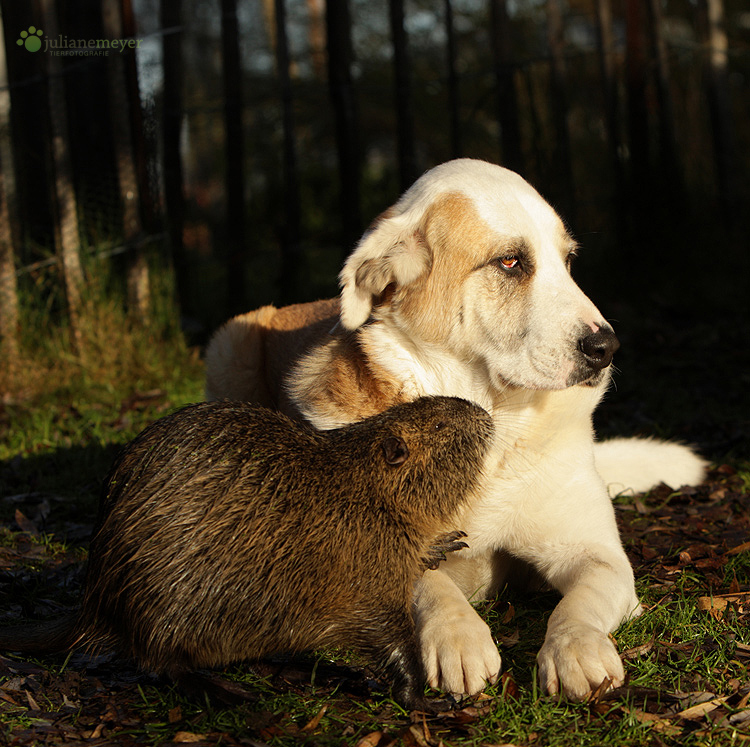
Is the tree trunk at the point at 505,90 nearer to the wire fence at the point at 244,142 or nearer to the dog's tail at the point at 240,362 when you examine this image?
the wire fence at the point at 244,142

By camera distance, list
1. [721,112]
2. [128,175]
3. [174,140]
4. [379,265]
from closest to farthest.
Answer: [379,265] < [128,175] < [174,140] < [721,112]

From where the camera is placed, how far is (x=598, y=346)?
305cm

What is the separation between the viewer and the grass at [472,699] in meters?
2.46

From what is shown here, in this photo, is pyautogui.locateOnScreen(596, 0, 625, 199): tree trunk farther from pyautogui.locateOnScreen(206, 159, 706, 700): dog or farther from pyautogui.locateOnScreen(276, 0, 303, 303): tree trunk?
pyautogui.locateOnScreen(206, 159, 706, 700): dog

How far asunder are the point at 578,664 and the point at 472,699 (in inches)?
13.5

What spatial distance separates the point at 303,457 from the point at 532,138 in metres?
6.14

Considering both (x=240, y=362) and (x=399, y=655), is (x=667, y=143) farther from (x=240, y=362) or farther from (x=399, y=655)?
(x=399, y=655)

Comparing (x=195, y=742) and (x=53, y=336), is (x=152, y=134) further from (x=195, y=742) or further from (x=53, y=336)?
(x=195, y=742)

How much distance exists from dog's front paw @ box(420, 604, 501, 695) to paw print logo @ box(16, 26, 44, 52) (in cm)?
573

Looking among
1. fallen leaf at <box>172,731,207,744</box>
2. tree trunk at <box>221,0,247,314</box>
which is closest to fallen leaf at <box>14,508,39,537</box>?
fallen leaf at <box>172,731,207,744</box>

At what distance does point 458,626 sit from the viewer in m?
2.72

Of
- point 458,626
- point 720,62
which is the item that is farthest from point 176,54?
point 458,626

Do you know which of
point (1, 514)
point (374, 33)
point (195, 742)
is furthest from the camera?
point (374, 33)

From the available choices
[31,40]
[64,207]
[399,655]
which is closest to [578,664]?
[399,655]
